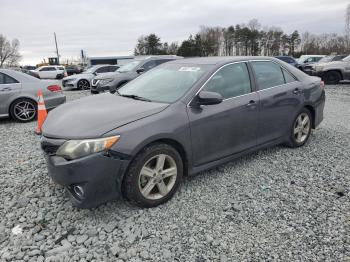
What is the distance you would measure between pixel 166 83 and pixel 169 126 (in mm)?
965

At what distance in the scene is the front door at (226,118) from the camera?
3492mm

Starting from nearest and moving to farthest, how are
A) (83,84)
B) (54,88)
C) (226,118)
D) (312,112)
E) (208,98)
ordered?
(208,98) → (226,118) → (312,112) → (54,88) → (83,84)

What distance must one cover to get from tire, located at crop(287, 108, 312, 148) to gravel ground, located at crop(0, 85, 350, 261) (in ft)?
1.89

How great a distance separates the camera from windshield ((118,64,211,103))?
12.0 feet

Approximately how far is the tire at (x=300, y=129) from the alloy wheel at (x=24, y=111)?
624 cm

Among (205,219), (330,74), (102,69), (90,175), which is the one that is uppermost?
(102,69)

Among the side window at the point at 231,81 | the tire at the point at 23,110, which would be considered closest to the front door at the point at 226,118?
the side window at the point at 231,81

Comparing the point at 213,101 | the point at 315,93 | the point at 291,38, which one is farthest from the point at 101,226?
the point at 291,38

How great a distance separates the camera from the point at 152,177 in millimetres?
3156

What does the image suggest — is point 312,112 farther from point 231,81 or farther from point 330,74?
point 330,74

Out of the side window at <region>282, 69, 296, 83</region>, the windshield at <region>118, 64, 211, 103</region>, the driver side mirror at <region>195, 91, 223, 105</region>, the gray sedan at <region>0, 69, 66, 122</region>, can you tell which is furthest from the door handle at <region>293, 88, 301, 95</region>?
the gray sedan at <region>0, 69, 66, 122</region>

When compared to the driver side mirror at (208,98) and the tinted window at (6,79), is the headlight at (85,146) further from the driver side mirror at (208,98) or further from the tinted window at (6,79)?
the tinted window at (6,79)

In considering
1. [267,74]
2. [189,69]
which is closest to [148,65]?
[267,74]

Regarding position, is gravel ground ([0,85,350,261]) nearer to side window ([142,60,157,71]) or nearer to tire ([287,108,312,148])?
tire ([287,108,312,148])
